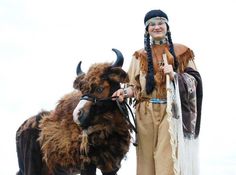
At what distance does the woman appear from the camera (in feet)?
13.7

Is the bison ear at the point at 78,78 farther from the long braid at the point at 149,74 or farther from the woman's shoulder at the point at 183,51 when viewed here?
the woman's shoulder at the point at 183,51

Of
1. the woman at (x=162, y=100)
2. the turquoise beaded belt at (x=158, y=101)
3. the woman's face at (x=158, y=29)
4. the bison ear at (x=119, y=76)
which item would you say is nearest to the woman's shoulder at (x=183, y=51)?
the woman at (x=162, y=100)

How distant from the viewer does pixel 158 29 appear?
4.46 meters

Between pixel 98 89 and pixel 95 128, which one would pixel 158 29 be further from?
pixel 95 128

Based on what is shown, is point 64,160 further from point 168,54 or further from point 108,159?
point 168,54

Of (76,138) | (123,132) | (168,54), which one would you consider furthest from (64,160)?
(168,54)

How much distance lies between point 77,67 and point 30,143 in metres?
1.13

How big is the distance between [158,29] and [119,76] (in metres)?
0.58

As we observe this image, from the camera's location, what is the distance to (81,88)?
4770 mm

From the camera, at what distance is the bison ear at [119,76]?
4691 mm

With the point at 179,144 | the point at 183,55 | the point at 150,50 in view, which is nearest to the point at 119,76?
the point at 150,50

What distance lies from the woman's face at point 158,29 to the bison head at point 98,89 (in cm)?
44

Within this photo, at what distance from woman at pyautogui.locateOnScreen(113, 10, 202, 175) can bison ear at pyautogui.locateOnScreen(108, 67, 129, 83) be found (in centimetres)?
10

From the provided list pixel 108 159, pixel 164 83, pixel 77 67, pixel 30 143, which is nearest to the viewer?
pixel 164 83
